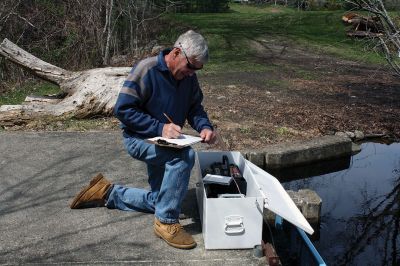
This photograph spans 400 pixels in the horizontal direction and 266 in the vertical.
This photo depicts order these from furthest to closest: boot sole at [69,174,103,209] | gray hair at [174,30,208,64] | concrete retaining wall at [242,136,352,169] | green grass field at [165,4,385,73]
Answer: green grass field at [165,4,385,73] → concrete retaining wall at [242,136,352,169] → boot sole at [69,174,103,209] → gray hair at [174,30,208,64]

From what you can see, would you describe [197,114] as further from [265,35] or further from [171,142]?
[265,35]

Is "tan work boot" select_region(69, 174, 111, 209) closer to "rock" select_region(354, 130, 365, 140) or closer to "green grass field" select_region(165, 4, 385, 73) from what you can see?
"rock" select_region(354, 130, 365, 140)

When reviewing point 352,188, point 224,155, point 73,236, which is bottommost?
point 352,188

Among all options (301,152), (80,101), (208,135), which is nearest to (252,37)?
(80,101)

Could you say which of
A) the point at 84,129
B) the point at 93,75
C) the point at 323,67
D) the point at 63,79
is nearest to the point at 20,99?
the point at 63,79

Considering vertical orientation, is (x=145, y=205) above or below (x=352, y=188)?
above

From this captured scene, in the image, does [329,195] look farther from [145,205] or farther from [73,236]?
[73,236]

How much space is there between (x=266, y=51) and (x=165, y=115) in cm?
1252

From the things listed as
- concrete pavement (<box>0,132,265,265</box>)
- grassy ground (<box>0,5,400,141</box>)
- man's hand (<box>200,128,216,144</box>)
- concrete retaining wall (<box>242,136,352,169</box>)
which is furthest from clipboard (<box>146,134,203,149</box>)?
grassy ground (<box>0,5,400,141</box>)

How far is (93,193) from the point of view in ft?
14.3

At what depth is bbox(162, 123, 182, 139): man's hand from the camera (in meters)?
3.62

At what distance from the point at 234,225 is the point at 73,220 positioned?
1.45m

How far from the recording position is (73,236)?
3918 mm

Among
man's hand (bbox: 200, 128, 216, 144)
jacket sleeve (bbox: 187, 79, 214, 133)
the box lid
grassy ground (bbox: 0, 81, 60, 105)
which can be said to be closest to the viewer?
the box lid
